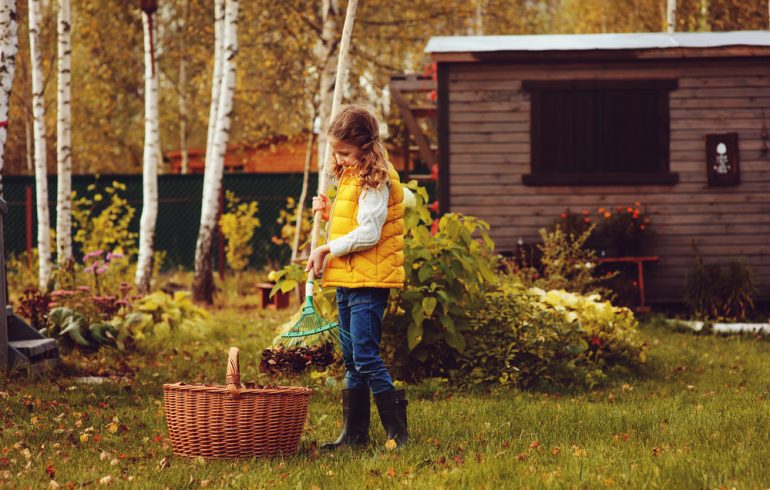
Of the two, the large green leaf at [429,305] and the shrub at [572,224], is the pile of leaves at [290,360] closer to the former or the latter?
the large green leaf at [429,305]

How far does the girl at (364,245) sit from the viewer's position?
4.88 meters

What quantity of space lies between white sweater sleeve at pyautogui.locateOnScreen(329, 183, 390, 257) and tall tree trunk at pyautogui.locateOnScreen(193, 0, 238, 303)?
310 inches

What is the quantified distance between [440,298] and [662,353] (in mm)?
2955

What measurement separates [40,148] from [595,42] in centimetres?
703

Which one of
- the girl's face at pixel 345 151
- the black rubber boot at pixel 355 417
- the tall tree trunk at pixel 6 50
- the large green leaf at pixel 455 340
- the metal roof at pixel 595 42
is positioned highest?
the metal roof at pixel 595 42

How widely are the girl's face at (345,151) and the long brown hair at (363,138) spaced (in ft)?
0.05

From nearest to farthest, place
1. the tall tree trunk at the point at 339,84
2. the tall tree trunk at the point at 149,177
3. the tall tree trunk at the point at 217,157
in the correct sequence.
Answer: the tall tree trunk at the point at 339,84 → the tall tree trunk at the point at 149,177 → the tall tree trunk at the point at 217,157

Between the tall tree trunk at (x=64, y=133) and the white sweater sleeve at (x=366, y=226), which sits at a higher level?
the tall tree trunk at (x=64, y=133)

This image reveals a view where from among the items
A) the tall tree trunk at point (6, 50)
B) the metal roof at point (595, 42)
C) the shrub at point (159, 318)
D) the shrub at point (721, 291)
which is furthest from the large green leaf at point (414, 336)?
the metal roof at point (595, 42)

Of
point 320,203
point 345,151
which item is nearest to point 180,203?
point 320,203

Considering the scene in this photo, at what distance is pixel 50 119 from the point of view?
25.0m

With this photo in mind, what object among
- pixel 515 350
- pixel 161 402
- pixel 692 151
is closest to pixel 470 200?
pixel 692 151

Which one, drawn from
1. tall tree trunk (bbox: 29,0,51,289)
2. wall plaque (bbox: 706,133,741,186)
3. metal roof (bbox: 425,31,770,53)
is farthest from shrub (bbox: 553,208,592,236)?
tall tree trunk (bbox: 29,0,51,289)

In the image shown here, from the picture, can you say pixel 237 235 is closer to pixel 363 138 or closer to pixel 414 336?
pixel 414 336
